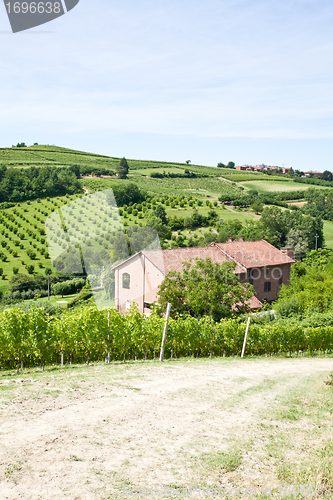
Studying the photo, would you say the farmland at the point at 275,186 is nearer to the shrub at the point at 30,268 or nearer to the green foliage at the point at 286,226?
the green foliage at the point at 286,226

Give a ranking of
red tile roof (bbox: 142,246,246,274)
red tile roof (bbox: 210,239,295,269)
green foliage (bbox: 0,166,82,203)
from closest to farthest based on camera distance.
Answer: red tile roof (bbox: 142,246,246,274)
red tile roof (bbox: 210,239,295,269)
green foliage (bbox: 0,166,82,203)

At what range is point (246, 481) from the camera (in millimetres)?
4980

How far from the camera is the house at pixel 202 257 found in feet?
103

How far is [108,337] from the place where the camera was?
1345 cm

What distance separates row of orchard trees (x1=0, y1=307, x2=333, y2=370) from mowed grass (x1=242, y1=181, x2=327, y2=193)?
127566mm

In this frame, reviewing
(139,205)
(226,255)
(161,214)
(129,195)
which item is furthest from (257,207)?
(226,255)

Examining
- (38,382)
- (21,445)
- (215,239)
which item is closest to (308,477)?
(21,445)

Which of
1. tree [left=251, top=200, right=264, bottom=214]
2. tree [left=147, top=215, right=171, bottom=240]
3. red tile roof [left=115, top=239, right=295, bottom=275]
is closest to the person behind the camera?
red tile roof [left=115, top=239, right=295, bottom=275]

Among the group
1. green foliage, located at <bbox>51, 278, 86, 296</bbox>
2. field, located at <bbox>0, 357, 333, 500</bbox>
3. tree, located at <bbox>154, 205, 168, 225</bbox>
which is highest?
tree, located at <bbox>154, 205, 168, 225</bbox>

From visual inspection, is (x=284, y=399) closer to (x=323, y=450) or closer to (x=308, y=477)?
(x=323, y=450)

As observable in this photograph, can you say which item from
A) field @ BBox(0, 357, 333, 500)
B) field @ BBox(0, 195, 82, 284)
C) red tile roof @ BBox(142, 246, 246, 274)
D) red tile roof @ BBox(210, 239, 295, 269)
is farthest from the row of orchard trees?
field @ BBox(0, 195, 82, 284)

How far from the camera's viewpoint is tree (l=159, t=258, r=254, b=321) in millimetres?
21812

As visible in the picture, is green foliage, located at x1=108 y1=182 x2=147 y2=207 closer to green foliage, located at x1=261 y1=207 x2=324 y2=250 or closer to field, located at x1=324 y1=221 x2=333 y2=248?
green foliage, located at x1=261 y1=207 x2=324 y2=250

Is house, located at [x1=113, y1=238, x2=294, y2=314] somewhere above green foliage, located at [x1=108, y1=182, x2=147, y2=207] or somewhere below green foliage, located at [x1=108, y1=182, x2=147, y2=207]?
below
